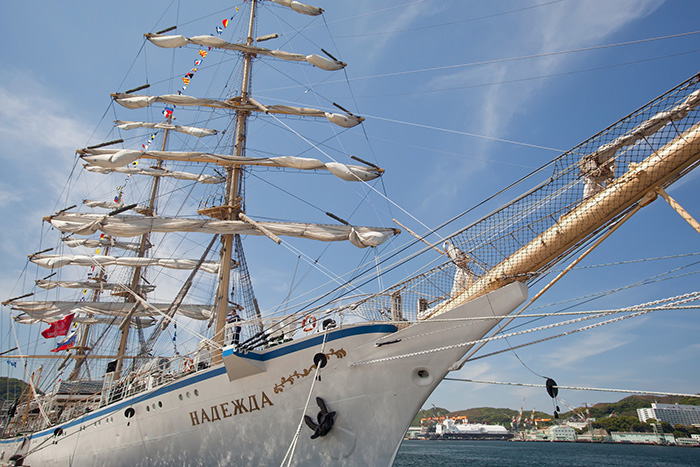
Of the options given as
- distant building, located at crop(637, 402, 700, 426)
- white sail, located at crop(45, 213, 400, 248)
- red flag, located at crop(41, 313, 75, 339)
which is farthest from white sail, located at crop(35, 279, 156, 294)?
distant building, located at crop(637, 402, 700, 426)

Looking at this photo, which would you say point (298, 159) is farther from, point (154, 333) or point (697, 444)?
point (697, 444)

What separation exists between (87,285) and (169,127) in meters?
15.9

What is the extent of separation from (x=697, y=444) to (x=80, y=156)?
363 ft

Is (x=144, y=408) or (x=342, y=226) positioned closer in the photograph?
(x=144, y=408)

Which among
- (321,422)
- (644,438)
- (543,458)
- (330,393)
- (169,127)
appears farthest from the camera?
(644,438)

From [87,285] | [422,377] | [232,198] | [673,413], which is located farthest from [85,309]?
[673,413]

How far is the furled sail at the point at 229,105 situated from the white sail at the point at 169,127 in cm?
336

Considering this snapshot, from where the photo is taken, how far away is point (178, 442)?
10359mm

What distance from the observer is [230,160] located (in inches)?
646

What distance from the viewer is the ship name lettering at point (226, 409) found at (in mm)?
8880

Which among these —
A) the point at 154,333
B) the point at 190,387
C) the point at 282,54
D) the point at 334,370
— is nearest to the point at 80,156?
the point at 154,333

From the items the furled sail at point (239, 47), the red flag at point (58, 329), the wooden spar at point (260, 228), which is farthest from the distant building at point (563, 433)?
the red flag at point (58, 329)

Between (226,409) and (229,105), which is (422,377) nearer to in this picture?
(226,409)

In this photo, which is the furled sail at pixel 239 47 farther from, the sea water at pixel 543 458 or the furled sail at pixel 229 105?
the sea water at pixel 543 458
